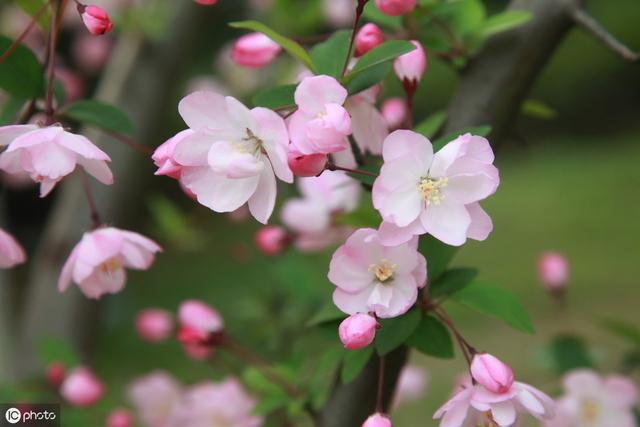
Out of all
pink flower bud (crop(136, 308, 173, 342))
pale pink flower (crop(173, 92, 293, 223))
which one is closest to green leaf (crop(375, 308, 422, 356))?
pale pink flower (crop(173, 92, 293, 223))

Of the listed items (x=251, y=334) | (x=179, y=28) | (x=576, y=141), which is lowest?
(x=576, y=141)

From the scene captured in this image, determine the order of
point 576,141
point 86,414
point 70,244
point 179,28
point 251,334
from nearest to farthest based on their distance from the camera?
point 86,414 → point 251,334 → point 70,244 → point 179,28 → point 576,141

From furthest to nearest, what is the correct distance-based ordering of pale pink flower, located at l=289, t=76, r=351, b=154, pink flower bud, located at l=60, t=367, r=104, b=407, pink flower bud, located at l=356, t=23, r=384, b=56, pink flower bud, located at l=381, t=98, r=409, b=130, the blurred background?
the blurred background, pink flower bud, located at l=60, t=367, r=104, b=407, pink flower bud, located at l=381, t=98, r=409, b=130, pink flower bud, located at l=356, t=23, r=384, b=56, pale pink flower, located at l=289, t=76, r=351, b=154

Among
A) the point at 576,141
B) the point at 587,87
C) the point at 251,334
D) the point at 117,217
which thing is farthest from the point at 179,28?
the point at 587,87

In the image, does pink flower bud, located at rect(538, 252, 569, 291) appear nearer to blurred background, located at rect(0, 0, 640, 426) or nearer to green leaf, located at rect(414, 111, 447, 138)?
blurred background, located at rect(0, 0, 640, 426)

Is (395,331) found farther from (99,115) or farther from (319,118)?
(99,115)

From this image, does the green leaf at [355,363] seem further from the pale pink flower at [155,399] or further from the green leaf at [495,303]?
the pale pink flower at [155,399]

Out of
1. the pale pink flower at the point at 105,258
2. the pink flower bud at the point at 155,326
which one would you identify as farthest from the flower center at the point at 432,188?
the pink flower bud at the point at 155,326

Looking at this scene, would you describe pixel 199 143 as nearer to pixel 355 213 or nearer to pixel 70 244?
pixel 355 213
